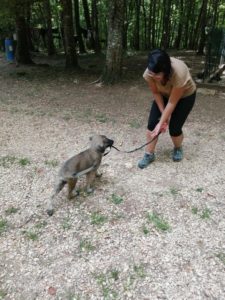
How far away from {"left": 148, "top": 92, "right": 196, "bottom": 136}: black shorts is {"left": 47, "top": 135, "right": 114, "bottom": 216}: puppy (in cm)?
74

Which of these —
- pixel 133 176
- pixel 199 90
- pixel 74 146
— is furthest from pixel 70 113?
pixel 199 90

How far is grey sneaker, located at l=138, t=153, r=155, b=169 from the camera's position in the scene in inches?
156

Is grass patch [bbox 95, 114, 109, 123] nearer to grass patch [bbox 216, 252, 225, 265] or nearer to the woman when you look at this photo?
the woman

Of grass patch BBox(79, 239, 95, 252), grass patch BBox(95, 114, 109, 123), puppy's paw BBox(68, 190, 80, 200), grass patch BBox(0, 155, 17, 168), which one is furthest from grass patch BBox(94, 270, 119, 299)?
grass patch BBox(95, 114, 109, 123)

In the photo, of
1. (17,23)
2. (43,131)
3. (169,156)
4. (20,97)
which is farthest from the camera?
(17,23)

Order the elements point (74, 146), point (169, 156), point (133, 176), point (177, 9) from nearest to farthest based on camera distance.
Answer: point (133, 176) < point (169, 156) < point (74, 146) < point (177, 9)

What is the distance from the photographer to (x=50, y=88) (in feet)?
25.8

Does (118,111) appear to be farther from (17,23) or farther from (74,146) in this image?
(17,23)

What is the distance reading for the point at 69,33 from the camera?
9008 mm

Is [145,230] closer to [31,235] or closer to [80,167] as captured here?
[80,167]

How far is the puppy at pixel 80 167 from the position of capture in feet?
10.2

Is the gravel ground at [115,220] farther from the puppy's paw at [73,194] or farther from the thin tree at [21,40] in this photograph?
the thin tree at [21,40]

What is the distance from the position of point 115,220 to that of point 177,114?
4.75 feet

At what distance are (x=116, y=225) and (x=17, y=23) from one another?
354 inches
